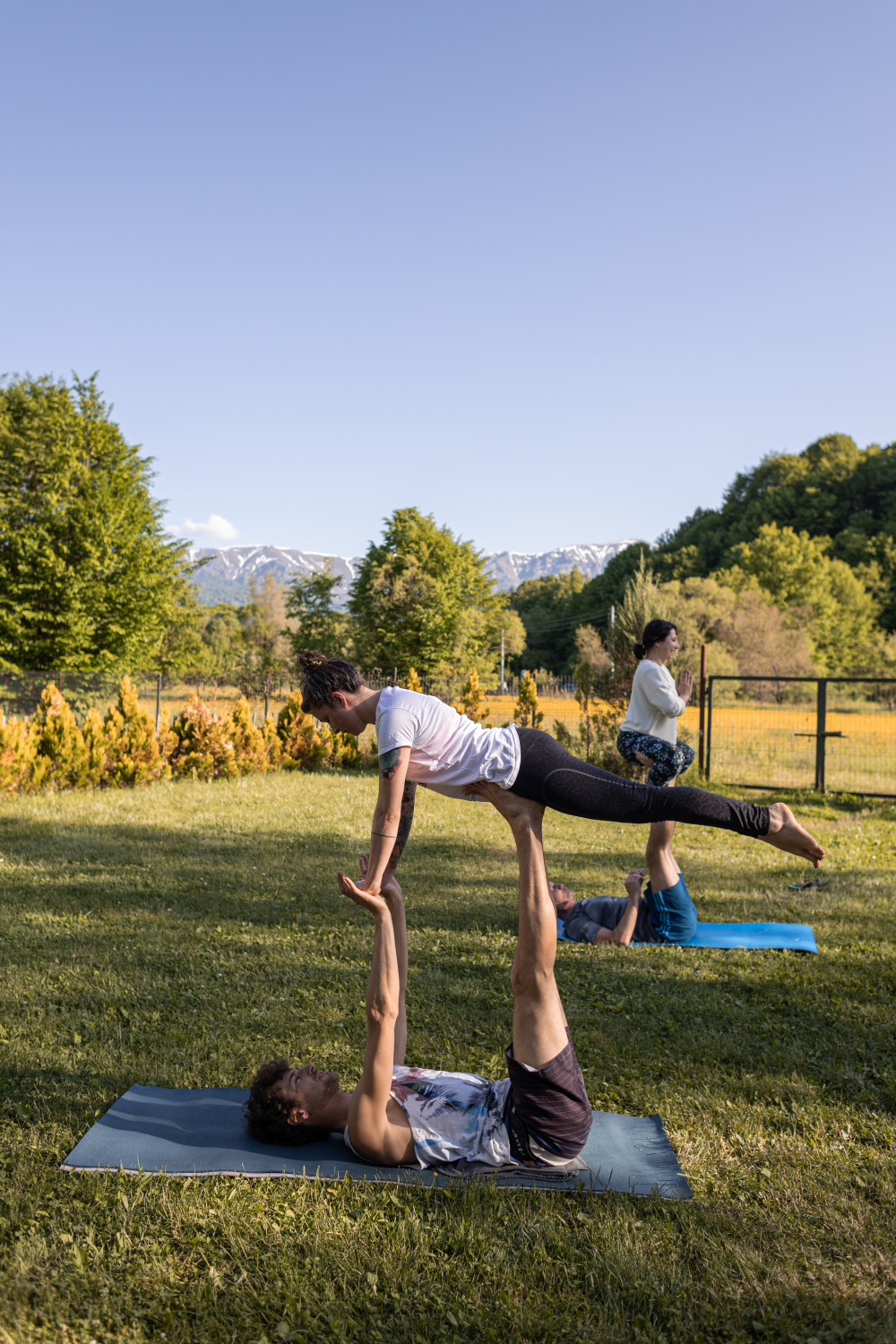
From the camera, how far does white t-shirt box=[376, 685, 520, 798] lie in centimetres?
322

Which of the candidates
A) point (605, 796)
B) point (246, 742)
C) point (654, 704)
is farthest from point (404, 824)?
point (246, 742)

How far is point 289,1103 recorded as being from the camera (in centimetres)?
323

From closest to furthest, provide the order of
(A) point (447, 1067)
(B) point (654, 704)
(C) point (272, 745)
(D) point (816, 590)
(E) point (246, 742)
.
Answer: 1. (A) point (447, 1067)
2. (B) point (654, 704)
3. (E) point (246, 742)
4. (C) point (272, 745)
5. (D) point (816, 590)

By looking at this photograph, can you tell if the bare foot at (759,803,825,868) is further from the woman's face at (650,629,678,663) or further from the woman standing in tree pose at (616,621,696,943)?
the woman's face at (650,629,678,663)

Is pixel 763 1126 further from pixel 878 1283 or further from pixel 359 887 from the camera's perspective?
pixel 359 887

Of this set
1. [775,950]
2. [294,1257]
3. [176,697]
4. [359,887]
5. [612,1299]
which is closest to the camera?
[612,1299]

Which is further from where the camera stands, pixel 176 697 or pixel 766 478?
pixel 766 478

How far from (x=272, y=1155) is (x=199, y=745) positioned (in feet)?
35.2

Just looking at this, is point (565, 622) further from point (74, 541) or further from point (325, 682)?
point (325, 682)

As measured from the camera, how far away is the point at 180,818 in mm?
10391

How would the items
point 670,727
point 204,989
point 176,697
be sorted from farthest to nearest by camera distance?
1. point 176,697
2. point 670,727
3. point 204,989

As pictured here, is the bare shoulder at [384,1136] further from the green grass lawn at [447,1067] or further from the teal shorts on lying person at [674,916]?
→ the teal shorts on lying person at [674,916]

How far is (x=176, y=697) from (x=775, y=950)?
20.0 meters

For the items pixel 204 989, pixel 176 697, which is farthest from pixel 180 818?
pixel 176 697
